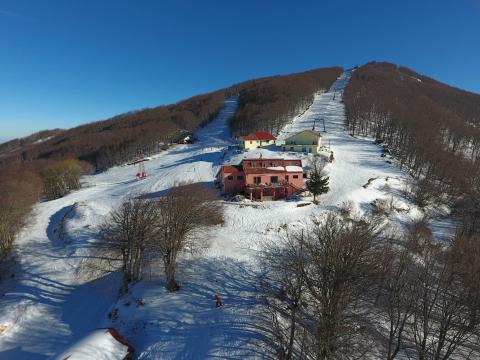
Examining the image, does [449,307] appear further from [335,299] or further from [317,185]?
[317,185]

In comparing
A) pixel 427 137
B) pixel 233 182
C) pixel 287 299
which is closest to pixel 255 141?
pixel 233 182

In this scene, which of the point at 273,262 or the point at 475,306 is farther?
the point at 273,262

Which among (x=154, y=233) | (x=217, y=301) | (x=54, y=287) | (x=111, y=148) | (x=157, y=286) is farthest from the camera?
(x=111, y=148)

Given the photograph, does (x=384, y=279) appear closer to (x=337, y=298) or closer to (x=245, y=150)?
(x=337, y=298)

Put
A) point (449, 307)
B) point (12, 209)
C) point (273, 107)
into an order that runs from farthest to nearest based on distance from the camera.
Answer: point (273, 107) < point (12, 209) < point (449, 307)

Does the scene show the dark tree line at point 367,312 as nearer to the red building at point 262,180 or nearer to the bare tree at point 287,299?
the bare tree at point 287,299

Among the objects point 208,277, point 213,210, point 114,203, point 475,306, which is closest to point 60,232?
point 114,203
